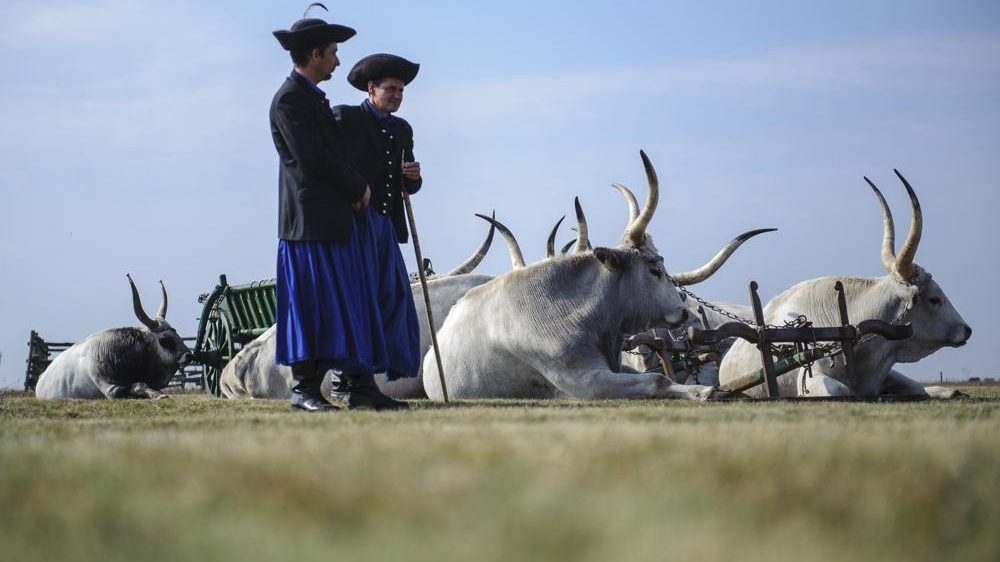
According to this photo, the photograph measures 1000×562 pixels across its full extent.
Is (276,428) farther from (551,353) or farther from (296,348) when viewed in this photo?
(551,353)

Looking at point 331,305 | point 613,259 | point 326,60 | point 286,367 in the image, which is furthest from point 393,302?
point 286,367

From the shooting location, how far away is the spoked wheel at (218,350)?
1435cm

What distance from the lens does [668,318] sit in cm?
901

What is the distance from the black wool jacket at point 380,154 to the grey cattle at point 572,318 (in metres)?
1.56

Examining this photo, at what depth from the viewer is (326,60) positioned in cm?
701

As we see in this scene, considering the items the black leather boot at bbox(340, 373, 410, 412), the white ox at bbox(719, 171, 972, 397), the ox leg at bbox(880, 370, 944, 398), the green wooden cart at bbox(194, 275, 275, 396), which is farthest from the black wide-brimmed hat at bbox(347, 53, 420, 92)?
the green wooden cart at bbox(194, 275, 275, 396)

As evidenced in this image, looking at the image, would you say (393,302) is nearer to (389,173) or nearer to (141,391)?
(389,173)

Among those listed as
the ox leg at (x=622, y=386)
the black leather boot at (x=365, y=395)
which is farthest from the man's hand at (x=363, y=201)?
the ox leg at (x=622, y=386)

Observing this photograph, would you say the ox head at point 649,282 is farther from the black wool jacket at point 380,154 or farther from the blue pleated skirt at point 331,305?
the blue pleated skirt at point 331,305

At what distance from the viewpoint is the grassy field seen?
1.87 meters

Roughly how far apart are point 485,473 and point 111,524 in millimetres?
794

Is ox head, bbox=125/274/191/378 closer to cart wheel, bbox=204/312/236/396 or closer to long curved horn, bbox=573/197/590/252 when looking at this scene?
cart wheel, bbox=204/312/236/396

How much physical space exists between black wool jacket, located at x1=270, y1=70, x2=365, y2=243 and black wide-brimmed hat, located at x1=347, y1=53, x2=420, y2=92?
2.38ft

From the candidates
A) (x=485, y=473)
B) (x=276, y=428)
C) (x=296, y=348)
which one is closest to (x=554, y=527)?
(x=485, y=473)
